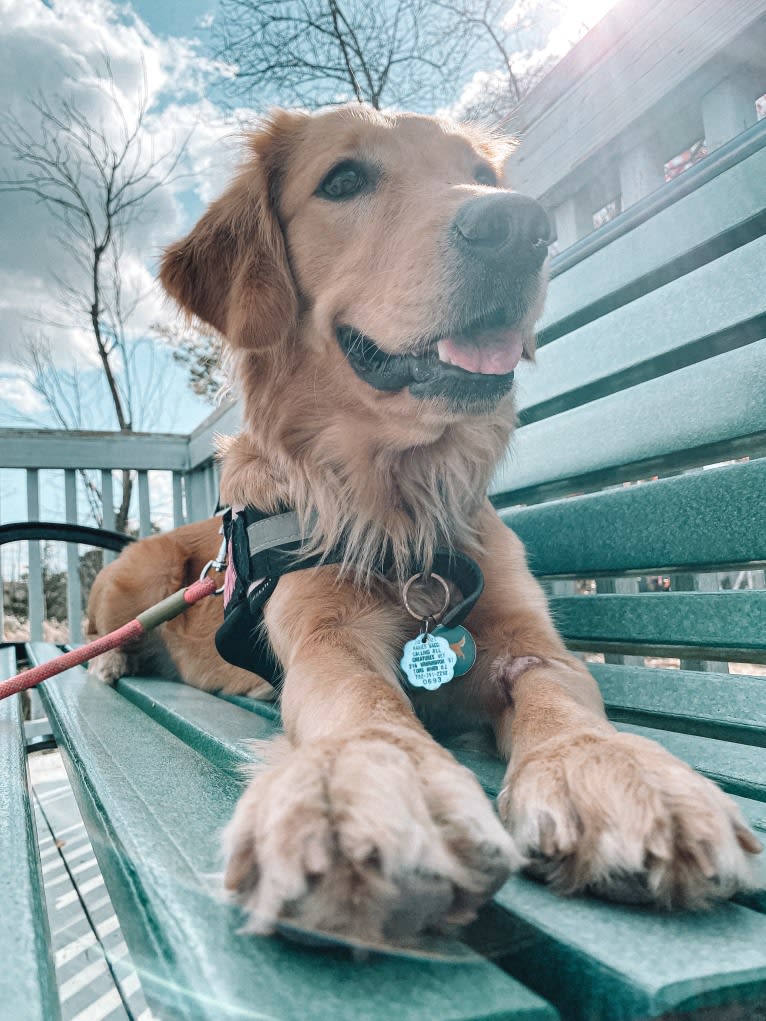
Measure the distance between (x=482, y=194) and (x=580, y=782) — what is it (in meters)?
1.23

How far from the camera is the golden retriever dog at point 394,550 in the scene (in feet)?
2.06

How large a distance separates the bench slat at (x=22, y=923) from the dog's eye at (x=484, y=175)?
74.7 inches

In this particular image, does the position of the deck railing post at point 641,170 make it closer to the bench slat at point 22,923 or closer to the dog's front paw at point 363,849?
the dog's front paw at point 363,849

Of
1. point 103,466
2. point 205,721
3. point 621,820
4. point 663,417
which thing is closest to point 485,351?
point 663,417

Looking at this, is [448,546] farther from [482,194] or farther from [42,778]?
[42,778]

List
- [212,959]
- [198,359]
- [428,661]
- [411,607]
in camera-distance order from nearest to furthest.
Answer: [212,959], [428,661], [411,607], [198,359]

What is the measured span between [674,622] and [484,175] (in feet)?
4.49

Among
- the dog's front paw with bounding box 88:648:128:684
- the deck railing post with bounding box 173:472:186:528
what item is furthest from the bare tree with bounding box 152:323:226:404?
the dog's front paw with bounding box 88:648:128:684

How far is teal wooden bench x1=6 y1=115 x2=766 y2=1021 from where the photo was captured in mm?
542

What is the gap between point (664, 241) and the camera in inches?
72.2

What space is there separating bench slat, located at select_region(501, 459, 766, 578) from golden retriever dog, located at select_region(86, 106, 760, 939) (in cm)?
28

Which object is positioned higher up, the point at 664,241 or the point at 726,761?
the point at 664,241

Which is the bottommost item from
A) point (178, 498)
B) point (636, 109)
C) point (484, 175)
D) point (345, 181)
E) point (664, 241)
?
point (178, 498)

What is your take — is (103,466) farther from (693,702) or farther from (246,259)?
(693,702)
